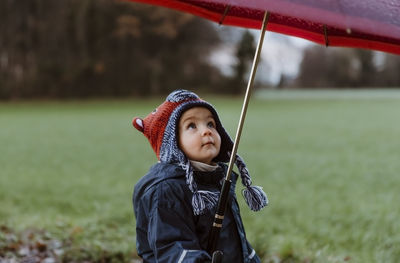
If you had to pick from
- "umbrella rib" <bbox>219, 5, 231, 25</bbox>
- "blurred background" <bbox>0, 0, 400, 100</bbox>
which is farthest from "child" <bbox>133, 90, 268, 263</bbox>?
"blurred background" <bbox>0, 0, 400, 100</bbox>

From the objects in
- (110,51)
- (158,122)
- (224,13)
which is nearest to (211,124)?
(158,122)

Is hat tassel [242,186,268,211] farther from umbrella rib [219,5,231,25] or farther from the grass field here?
the grass field

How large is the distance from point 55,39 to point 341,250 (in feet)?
86.8

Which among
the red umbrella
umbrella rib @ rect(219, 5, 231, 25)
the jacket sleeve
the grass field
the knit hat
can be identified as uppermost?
umbrella rib @ rect(219, 5, 231, 25)

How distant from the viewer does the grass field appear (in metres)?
3.81

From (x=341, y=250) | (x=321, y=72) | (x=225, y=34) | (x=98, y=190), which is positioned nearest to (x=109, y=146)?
(x=98, y=190)

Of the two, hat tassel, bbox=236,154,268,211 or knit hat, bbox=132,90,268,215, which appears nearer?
knit hat, bbox=132,90,268,215

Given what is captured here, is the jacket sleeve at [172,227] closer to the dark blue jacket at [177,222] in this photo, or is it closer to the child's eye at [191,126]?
the dark blue jacket at [177,222]

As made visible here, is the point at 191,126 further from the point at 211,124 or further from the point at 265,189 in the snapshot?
the point at 265,189

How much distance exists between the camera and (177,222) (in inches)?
75.2

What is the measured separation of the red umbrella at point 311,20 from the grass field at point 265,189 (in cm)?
168

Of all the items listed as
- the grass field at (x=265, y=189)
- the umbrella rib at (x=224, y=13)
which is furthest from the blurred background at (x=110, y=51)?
the umbrella rib at (x=224, y=13)

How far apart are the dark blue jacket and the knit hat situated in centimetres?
4

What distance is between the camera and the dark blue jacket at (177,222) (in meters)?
1.88
